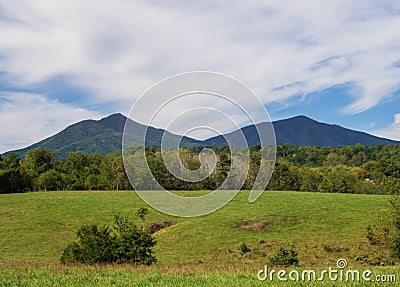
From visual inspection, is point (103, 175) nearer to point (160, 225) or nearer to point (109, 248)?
point (160, 225)

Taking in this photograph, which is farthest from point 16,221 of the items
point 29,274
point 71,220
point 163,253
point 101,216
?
point 29,274

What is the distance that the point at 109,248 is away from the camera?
2034cm

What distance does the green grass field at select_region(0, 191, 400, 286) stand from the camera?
3347 centimetres

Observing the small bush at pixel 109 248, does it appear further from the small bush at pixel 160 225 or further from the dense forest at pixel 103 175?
the dense forest at pixel 103 175

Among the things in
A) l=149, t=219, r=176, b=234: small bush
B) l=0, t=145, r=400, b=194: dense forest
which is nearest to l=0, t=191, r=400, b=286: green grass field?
l=149, t=219, r=176, b=234: small bush

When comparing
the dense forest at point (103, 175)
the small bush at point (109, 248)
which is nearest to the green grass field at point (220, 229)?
the small bush at point (109, 248)

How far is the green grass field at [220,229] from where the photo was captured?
33.5m

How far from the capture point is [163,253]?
3612cm

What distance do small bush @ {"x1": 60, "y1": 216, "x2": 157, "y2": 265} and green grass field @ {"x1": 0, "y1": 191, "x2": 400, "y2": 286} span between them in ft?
5.45

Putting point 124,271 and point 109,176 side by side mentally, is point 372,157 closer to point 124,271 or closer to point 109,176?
point 109,176

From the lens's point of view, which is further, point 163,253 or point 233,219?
point 233,219

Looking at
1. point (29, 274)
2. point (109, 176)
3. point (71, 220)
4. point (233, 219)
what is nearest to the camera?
point (29, 274)

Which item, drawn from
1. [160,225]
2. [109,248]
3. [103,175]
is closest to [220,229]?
[160,225]

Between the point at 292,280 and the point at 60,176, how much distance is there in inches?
3276
